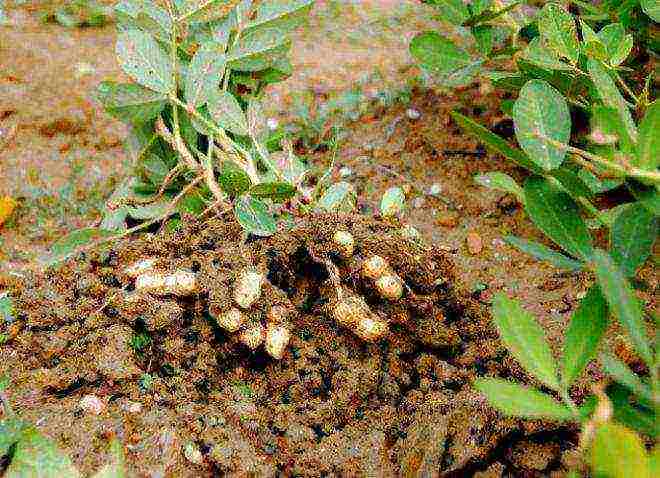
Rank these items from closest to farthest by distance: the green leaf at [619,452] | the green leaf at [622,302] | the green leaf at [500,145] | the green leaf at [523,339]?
1. the green leaf at [619,452]
2. the green leaf at [622,302]
3. the green leaf at [523,339]
4. the green leaf at [500,145]

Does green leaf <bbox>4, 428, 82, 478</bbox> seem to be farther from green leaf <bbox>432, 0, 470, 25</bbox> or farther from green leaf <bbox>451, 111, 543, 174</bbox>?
green leaf <bbox>432, 0, 470, 25</bbox>

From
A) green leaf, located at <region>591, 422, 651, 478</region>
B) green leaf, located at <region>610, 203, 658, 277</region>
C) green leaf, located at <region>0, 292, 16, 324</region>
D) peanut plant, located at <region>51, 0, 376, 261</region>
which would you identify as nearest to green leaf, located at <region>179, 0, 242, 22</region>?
peanut plant, located at <region>51, 0, 376, 261</region>

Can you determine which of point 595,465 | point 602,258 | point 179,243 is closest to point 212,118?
point 179,243

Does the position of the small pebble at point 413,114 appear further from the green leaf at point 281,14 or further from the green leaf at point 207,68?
the green leaf at point 207,68

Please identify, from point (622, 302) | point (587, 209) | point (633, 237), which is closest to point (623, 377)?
point (622, 302)

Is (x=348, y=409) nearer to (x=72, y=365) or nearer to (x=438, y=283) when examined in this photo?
(x=438, y=283)

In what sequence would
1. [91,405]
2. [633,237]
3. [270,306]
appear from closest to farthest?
[633,237] → [91,405] → [270,306]

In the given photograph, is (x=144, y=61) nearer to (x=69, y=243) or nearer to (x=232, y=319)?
(x=69, y=243)

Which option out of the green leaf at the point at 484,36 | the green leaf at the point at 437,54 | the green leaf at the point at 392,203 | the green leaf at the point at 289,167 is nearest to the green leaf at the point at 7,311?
the green leaf at the point at 289,167
